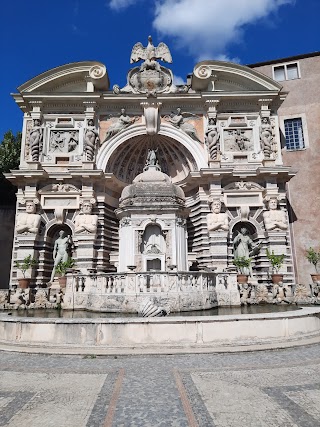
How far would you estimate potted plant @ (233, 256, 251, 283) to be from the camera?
17.0 m

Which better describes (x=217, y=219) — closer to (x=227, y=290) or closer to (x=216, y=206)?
(x=216, y=206)

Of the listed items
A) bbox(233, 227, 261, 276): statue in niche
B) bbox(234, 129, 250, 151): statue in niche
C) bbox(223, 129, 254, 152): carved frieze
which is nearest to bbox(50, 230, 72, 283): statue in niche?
bbox(233, 227, 261, 276): statue in niche

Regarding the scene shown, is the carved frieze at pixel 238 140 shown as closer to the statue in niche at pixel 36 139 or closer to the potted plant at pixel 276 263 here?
the potted plant at pixel 276 263

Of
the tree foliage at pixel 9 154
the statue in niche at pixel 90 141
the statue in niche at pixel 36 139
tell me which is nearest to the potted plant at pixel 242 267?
the statue in niche at pixel 90 141

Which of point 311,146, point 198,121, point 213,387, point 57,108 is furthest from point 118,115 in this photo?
point 213,387

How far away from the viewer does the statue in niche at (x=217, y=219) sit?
66.8 ft

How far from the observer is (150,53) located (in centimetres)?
2462

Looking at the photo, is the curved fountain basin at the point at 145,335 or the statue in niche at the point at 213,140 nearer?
the curved fountain basin at the point at 145,335

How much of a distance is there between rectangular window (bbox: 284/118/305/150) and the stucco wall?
22.4 m

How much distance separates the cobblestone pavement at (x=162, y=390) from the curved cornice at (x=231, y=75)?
20376 millimetres

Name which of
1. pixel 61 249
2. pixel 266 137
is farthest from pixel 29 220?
pixel 266 137

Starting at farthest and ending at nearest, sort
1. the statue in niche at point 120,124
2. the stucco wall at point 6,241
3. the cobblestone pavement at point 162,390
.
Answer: the stucco wall at point 6,241, the statue in niche at point 120,124, the cobblestone pavement at point 162,390

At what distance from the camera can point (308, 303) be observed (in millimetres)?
15570

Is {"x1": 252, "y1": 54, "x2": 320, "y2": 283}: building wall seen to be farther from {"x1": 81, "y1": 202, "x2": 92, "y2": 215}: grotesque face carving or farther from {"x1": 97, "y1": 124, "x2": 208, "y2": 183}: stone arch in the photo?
{"x1": 81, "y1": 202, "x2": 92, "y2": 215}: grotesque face carving
